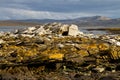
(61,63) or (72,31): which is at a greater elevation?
(72,31)

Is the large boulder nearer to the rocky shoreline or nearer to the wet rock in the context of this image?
the wet rock

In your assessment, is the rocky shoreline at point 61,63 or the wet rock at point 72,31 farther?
the wet rock at point 72,31

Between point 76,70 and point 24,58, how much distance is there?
263cm

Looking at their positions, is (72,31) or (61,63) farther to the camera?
(72,31)

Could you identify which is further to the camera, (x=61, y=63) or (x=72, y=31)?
→ (x=72, y=31)

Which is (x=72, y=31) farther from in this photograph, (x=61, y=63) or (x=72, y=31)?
(x=61, y=63)

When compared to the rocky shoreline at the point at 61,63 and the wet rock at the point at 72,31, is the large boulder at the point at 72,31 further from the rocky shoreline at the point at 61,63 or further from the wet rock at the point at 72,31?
the rocky shoreline at the point at 61,63

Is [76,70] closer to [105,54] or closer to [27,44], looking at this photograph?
[105,54]

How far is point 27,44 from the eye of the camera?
20.9 meters

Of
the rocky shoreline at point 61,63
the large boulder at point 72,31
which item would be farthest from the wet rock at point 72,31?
the rocky shoreline at point 61,63

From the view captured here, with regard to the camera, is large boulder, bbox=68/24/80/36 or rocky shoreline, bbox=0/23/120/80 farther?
large boulder, bbox=68/24/80/36

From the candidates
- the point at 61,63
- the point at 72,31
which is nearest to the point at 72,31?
the point at 72,31

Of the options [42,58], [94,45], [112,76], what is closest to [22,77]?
[42,58]

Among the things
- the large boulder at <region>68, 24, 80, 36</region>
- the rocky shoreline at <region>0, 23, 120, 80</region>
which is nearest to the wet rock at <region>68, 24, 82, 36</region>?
the large boulder at <region>68, 24, 80, 36</region>
